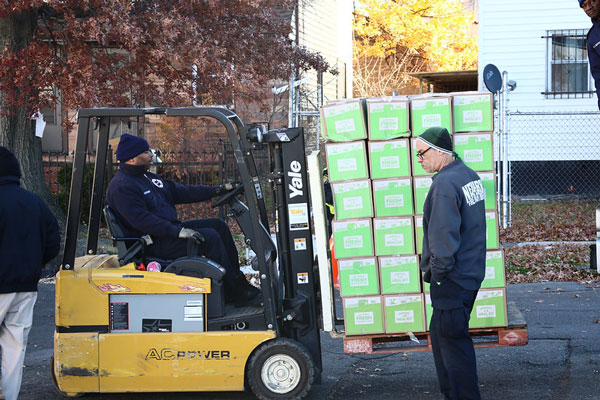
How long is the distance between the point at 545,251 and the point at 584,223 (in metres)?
3.49

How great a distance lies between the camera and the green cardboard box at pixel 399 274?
20.2 feet

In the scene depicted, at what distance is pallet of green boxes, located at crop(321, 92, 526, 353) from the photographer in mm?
6105

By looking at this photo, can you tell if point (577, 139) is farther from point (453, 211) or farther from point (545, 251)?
point (453, 211)

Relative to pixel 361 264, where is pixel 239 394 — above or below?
below

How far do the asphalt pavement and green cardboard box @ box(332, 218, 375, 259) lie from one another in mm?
1121

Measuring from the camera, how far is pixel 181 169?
1595 cm

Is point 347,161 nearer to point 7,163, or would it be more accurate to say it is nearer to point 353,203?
point 353,203

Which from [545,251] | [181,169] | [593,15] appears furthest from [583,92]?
[593,15]

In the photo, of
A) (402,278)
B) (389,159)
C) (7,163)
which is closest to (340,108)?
(389,159)

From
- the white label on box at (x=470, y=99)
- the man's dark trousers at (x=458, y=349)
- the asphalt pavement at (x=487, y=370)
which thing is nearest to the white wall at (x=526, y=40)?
the asphalt pavement at (x=487, y=370)

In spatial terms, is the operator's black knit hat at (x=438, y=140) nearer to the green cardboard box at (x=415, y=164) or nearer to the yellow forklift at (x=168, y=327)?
the green cardboard box at (x=415, y=164)

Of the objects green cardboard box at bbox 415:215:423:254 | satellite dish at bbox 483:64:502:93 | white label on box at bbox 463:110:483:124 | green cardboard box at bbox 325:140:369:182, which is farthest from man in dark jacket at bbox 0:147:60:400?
satellite dish at bbox 483:64:502:93

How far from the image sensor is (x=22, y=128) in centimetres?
1312

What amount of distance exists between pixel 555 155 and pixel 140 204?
1619 centimetres
